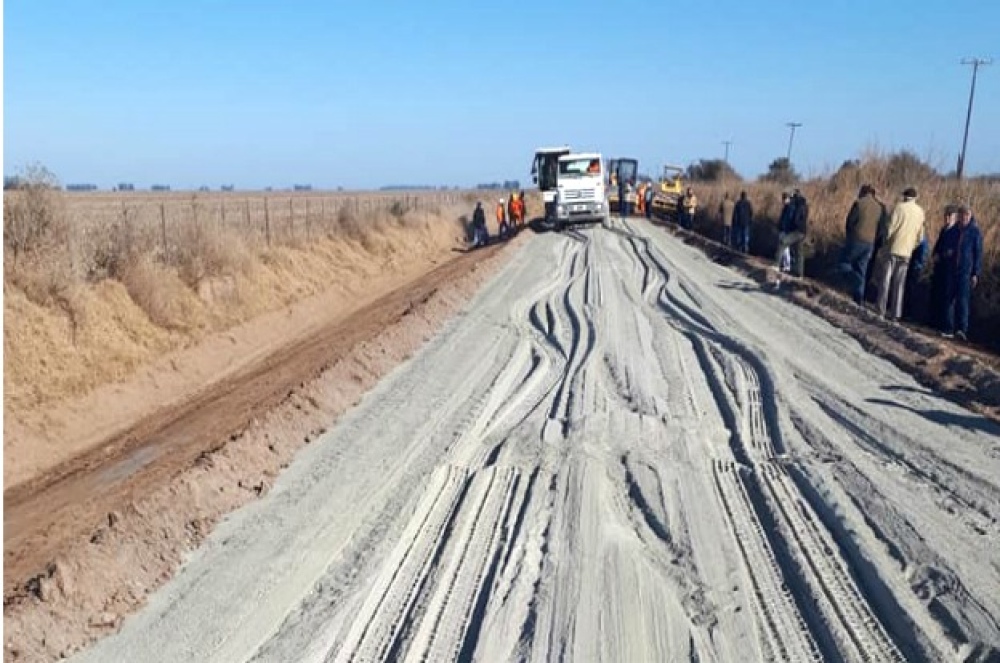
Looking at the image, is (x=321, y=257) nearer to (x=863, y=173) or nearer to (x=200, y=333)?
(x=200, y=333)

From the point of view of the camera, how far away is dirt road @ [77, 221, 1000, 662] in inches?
189

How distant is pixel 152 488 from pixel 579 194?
32.0 meters

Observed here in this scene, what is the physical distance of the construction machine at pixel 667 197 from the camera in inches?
1844

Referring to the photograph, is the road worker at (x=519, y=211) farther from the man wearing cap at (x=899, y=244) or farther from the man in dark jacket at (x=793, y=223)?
the man wearing cap at (x=899, y=244)

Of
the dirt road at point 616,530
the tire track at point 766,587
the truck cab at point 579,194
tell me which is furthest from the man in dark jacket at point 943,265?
the truck cab at point 579,194

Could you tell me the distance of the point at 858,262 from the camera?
15.6m

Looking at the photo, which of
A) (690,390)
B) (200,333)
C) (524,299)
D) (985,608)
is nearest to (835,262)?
(524,299)

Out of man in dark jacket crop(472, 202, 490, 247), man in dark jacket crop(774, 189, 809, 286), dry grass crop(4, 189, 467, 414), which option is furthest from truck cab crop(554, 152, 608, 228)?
man in dark jacket crop(774, 189, 809, 286)

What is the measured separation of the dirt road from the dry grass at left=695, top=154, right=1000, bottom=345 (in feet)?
18.3

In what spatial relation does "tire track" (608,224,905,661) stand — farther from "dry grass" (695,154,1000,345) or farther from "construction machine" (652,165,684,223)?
"construction machine" (652,165,684,223)

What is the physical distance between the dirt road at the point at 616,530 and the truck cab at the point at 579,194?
26.9 m

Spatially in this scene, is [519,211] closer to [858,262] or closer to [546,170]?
[546,170]

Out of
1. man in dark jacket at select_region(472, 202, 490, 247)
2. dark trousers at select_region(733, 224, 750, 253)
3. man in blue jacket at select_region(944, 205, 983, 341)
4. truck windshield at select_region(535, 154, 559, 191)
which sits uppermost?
truck windshield at select_region(535, 154, 559, 191)

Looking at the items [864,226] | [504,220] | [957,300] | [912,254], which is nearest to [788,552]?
[957,300]
